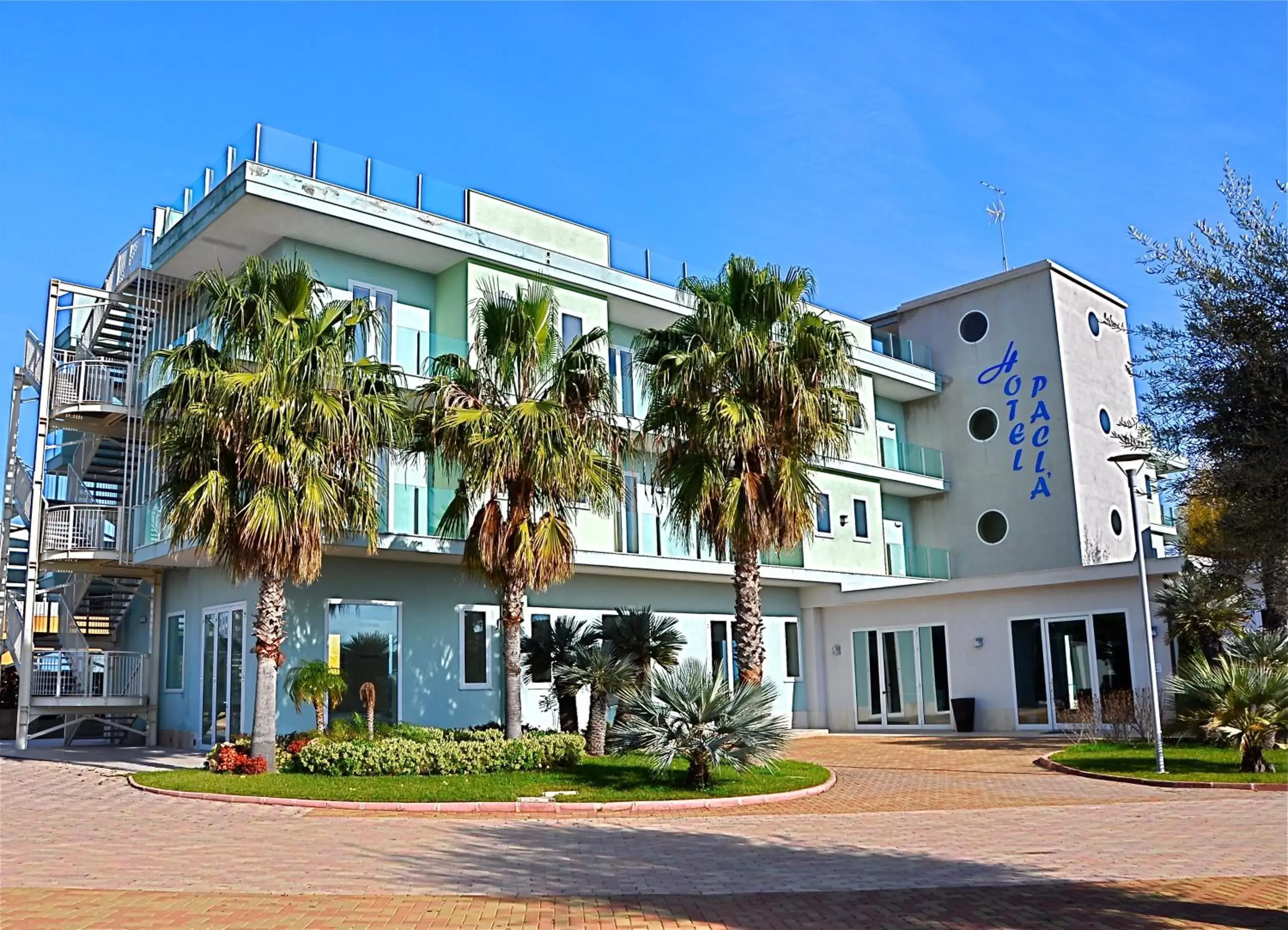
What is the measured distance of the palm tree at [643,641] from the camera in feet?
68.3

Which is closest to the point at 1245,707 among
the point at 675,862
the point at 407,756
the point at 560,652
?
the point at 675,862

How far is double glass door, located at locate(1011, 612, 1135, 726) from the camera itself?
2450cm

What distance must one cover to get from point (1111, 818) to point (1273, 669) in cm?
586

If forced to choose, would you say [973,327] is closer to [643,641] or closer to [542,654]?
[643,641]

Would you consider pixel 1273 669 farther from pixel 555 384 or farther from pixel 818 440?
pixel 555 384

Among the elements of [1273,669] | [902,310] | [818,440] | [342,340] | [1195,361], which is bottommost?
[1273,669]

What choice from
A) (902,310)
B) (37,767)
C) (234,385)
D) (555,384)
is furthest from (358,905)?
(902,310)

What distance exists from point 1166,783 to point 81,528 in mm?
20490

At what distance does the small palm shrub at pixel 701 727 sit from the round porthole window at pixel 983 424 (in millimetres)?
21175

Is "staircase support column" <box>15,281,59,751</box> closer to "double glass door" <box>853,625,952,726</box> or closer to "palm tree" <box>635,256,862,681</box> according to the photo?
"palm tree" <box>635,256,862,681</box>

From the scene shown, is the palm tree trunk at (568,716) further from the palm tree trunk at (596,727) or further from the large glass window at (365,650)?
the large glass window at (365,650)

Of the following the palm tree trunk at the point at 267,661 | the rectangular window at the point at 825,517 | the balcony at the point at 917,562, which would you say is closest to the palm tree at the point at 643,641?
the palm tree trunk at the point at 267,661

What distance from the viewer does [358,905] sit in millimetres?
8125

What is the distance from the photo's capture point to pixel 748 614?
60.4ft
